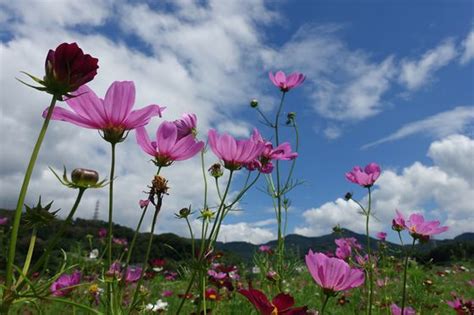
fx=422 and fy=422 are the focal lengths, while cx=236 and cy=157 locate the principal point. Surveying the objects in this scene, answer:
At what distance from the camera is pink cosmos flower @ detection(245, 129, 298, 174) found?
1.48 m

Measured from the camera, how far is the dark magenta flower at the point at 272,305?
2.64 feet

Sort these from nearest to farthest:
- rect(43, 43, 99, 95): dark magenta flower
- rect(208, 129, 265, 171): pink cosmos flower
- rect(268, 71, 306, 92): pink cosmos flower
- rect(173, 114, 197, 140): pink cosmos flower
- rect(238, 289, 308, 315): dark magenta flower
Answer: rect(43, 43, 99, 95): dark magenta flower
rect(238, 289, 308, 315): dark magenta flower
rect(208, 129, 265, 171): pink cosmos flower
rect(173, 114, 197, 140): pink cosmos flower
rect(268, 71, 306, 92): pink cosmos flower

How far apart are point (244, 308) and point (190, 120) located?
172 centimetres

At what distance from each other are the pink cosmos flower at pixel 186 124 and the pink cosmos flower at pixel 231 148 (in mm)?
162

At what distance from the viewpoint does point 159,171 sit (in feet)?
3.39

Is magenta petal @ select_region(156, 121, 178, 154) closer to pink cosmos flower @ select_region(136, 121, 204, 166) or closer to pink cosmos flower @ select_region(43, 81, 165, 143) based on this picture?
pink cosmos flower @ select_region(136, 121, 204, 166)

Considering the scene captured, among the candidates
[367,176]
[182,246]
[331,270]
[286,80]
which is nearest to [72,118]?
[331,270]

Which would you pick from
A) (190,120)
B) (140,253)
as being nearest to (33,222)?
(190,120)

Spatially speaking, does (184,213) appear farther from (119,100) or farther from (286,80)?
(286,80)

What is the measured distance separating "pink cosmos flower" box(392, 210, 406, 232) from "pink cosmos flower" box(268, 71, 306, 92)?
Answer: 41.9 inches

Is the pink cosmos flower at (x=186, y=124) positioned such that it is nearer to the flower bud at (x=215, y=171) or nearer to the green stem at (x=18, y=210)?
the flower bud at (x=215, y=171)

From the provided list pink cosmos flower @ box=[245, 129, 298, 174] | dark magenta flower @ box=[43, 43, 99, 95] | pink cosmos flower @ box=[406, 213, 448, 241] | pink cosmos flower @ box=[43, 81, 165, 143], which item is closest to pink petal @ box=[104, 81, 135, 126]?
pink cosmos flower @ box=[43, 81, 165, 143]

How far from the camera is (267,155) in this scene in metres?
1.58

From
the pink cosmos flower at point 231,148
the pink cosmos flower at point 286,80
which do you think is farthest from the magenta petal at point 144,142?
the pink cosmos flower at point 286,80
